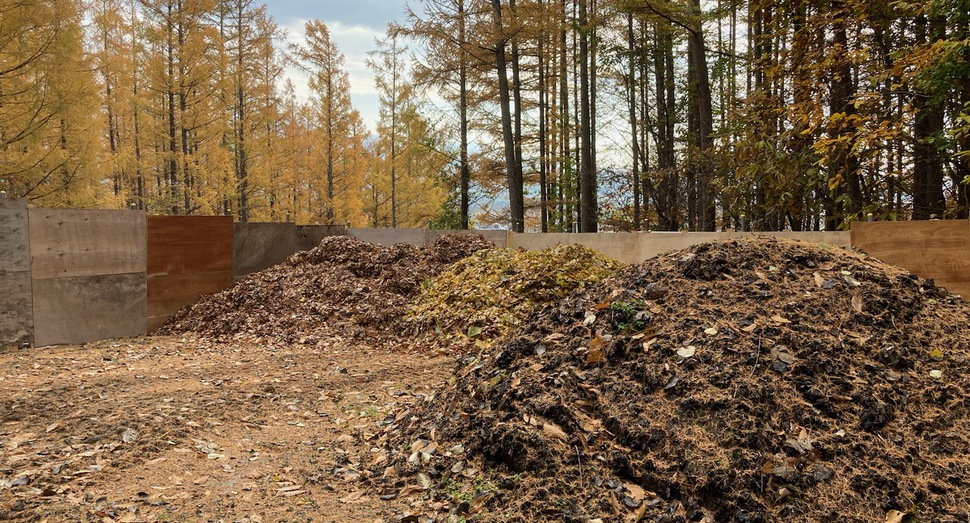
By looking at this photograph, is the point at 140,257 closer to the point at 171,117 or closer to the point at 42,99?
the point at 42,99

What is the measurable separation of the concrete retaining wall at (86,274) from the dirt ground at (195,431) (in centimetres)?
45

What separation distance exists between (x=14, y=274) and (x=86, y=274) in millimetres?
640

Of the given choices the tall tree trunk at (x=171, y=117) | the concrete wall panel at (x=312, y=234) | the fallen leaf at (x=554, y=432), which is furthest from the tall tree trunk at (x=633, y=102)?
the tall tree trunk at (x=171, y=117)

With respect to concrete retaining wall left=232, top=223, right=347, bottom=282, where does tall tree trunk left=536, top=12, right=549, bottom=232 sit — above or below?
above

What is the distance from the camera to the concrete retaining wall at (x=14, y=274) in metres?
5.46

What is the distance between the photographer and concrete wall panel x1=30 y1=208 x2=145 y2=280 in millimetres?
5703

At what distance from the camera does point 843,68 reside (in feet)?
19.4

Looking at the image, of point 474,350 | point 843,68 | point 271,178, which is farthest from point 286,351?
point 271,178

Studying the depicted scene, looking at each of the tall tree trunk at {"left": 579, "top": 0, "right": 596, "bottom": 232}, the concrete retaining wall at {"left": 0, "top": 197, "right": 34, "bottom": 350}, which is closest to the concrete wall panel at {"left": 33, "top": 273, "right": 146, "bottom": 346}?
the concrete retaining wall at {"left": 0, "top": 197, "right": 34, "bottom": 350}

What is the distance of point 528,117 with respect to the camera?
15.2 m

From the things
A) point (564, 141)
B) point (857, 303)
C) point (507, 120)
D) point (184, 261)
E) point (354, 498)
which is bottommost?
point (354, 498)

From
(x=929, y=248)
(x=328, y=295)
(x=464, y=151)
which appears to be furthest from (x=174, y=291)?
(x=464, y=151)

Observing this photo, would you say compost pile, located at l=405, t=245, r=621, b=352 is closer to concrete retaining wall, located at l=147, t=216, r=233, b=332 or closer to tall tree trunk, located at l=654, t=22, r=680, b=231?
concrete retaining wall, located at l=147, t=216, r=233, b=332

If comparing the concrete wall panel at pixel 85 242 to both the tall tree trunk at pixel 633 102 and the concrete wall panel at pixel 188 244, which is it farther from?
the tall tree trunk at pixel 633 102
